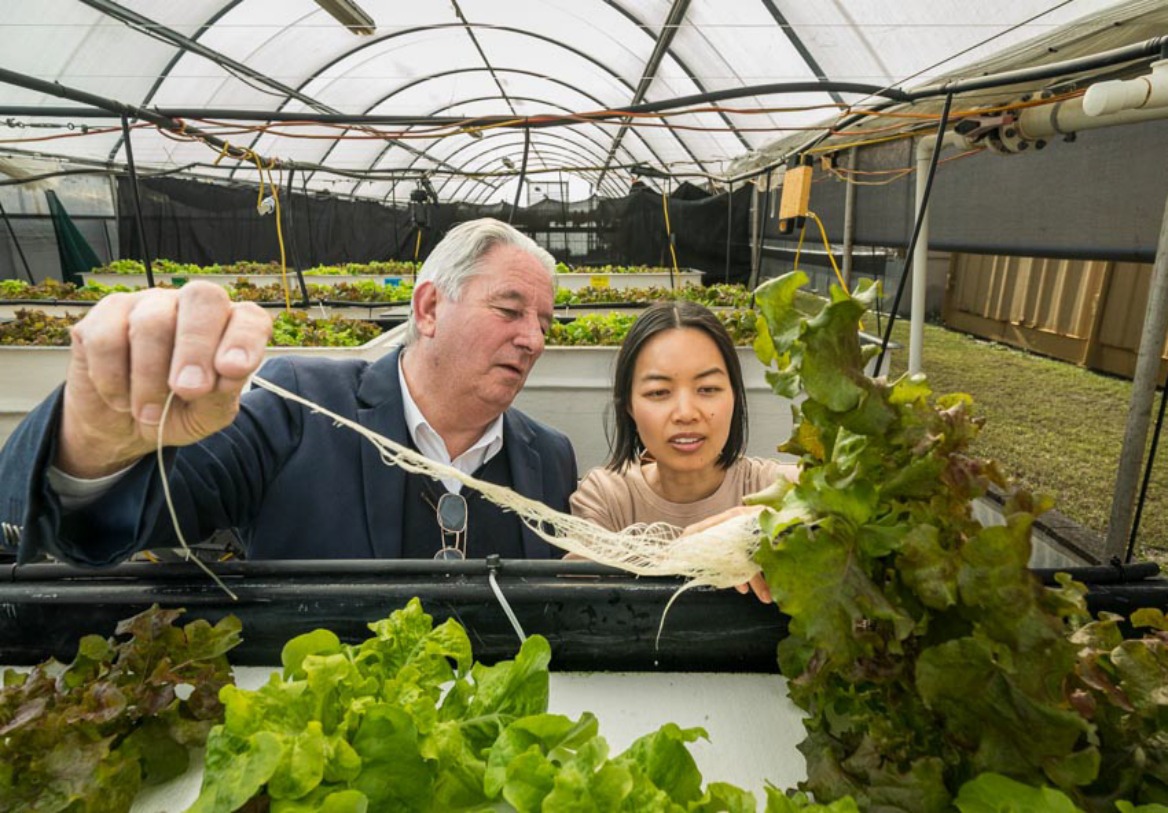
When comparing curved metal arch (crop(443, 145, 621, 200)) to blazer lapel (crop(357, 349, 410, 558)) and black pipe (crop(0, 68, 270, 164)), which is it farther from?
blazer lapel (crop(357, 349, 410, 558))

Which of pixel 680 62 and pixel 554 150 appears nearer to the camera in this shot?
pixel 680 62

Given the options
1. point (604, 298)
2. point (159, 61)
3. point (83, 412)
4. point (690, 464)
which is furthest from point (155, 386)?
point (159, 61)

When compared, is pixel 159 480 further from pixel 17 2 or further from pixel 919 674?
pixel 17 2

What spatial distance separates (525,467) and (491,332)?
400 millimetres

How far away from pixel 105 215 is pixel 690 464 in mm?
14082

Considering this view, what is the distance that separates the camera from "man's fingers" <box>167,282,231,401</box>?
75 centimetres

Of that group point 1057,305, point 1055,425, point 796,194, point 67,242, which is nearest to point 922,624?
point 796,194

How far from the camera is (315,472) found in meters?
1.62

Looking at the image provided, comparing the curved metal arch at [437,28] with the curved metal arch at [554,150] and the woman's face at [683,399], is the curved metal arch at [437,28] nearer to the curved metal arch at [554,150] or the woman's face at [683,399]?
the woman's face at [683,399]

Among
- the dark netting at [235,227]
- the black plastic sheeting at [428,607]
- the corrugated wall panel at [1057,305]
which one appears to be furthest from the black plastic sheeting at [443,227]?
the black plastic sheeting at [428,607]

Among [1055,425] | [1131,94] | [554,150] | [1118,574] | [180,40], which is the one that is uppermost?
[554,150]

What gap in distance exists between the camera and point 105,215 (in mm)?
12016

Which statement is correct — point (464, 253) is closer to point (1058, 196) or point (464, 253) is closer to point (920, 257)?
point (920, 257)

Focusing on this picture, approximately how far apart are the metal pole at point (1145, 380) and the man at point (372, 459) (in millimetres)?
1341
